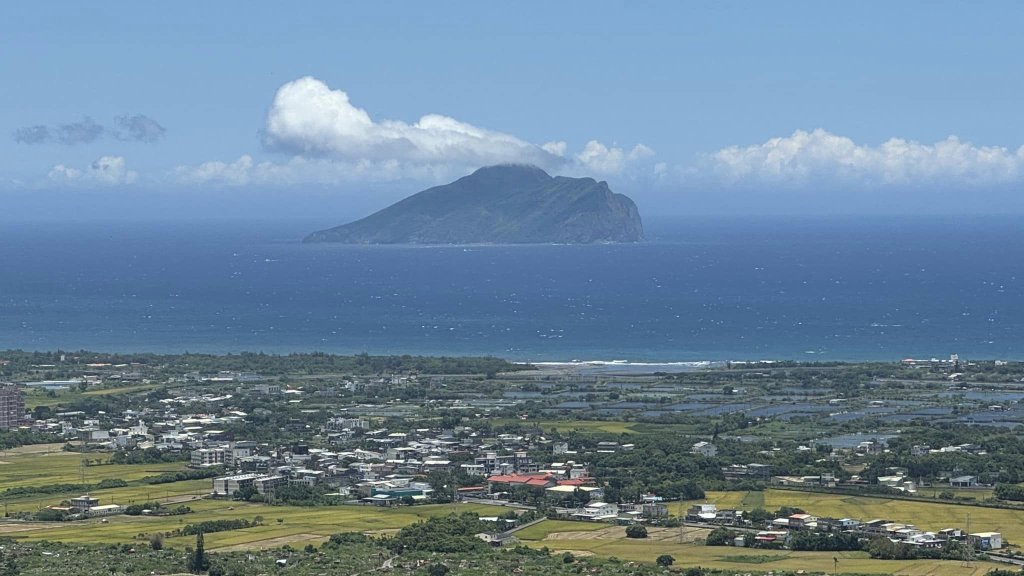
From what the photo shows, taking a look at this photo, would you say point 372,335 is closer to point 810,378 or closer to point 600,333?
point 600,333

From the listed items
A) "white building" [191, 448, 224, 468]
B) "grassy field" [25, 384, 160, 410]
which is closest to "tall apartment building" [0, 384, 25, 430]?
"grassy field" [25, 384, 160, 410]

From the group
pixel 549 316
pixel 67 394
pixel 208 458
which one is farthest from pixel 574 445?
pixel 549 316

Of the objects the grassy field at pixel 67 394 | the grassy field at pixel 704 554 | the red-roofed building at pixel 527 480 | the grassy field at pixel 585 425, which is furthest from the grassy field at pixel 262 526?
the grassy field at pixel 67 394

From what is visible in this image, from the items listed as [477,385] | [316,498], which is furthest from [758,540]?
[477,385]

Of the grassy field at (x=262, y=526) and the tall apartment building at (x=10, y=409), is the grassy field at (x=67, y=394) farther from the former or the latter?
the grassy field at (x=262, y=526)

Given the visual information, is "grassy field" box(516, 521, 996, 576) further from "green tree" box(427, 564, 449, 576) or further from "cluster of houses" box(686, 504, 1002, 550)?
"green tree" box(427, 564, 449, 576)
